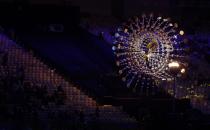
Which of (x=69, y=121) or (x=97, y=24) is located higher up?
(x=97, y=24)

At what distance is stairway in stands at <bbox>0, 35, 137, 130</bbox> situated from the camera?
1567 cm

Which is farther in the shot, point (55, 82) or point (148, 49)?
point (55, 82)

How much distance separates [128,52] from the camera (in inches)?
583

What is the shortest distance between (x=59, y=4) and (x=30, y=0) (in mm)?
1042

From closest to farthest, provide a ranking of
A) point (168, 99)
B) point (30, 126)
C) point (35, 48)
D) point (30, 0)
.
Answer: point (30, 126) < point (168, 99) < point (35, 48) < point (30, 0)

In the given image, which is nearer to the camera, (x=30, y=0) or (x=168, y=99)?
(x=168, y=99)

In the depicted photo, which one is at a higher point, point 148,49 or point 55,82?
point 148,49

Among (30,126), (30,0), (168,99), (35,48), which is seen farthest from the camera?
(30,0)

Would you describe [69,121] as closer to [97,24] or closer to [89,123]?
[89,123]

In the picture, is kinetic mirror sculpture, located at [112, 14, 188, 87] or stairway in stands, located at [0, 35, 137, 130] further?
stairway in stands, located at [0, 35, 137, 130]

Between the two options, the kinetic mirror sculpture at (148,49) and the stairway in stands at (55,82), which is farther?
the stairway in stands at (55,82)

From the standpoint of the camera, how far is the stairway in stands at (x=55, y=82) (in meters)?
15.7

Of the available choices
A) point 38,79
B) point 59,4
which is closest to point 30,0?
point 59,4

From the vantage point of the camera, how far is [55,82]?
56.3ft
